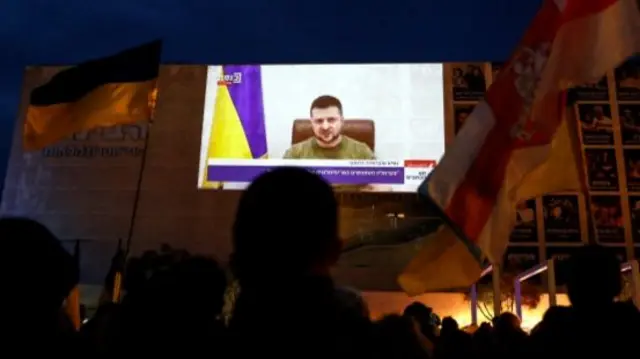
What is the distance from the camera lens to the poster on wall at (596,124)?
13.9 m

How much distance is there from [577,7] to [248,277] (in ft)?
10.9

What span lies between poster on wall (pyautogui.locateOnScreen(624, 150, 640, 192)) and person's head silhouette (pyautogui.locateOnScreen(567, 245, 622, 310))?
12.9 m

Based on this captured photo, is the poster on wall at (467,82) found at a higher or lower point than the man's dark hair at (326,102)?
higher

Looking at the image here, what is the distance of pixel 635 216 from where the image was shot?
1347cm

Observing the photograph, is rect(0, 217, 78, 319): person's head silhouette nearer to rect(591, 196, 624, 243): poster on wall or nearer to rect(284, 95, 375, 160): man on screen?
rect(284, 95, 375, 160): man on screen

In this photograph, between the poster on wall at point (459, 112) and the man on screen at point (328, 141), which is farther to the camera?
the poster on wall at point (459, 112)

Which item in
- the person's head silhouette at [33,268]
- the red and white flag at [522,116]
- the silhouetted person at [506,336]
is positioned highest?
the red and white flag at [522,116]

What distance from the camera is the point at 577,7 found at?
3.81m

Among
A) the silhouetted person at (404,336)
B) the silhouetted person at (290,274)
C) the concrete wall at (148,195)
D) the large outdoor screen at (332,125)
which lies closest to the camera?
the silhouetted person at (290,274)

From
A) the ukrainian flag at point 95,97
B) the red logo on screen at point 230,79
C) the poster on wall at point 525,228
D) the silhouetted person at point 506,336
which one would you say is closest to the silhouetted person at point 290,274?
the silhouetted person at point 506,336

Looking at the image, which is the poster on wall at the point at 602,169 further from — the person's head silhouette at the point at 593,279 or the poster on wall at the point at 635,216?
the person's head silhouette at the point at 593,279

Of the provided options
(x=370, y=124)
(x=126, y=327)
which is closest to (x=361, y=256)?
(x=370, y=124)

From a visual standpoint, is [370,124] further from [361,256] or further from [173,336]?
[173,336]
